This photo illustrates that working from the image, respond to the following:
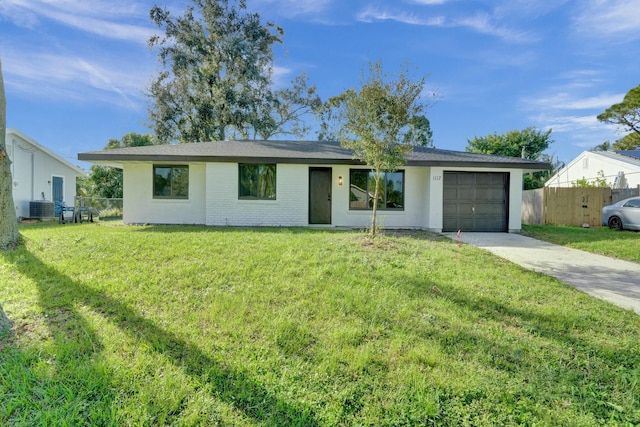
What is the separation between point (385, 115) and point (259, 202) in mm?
5750

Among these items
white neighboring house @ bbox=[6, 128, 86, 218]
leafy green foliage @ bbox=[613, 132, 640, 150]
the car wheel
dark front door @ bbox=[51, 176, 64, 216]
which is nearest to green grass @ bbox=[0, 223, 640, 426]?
the car wheel

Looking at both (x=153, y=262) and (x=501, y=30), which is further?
(x=501, y=30)

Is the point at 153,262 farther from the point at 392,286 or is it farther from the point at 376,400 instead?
the point at 376,400

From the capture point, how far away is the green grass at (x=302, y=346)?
97.1 inches

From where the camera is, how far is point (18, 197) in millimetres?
14945

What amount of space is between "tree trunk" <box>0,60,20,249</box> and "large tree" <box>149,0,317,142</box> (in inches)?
616

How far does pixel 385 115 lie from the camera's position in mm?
7820

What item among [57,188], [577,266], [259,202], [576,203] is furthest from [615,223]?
[57,188]

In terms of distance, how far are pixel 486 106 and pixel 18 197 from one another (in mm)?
27475

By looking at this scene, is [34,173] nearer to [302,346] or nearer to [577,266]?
[302,346]

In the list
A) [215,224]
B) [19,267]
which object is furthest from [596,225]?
[19,267]

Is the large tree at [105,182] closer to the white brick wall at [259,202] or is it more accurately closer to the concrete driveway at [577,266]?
the white brick wall at [259,202]

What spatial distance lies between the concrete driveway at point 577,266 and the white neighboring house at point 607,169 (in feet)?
43.6

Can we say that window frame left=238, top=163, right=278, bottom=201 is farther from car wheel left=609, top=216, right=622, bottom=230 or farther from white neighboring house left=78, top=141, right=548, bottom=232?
car wheel left=609, top=216, right=622, bottom=230
